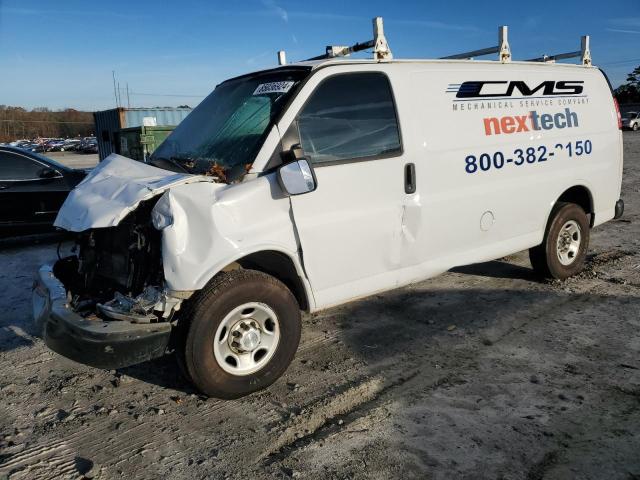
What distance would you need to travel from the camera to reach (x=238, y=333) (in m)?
3.48

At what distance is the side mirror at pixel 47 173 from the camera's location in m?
8.19

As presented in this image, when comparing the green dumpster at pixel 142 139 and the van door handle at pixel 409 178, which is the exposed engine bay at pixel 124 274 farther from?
the green dumpster at pixel 142 139

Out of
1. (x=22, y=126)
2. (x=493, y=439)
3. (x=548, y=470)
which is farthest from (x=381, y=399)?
(x=22, y=126)

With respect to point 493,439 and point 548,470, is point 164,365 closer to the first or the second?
point 493,439

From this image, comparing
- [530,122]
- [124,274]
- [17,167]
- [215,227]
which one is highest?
[530,122]

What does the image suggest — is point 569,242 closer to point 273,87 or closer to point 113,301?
point 273,87

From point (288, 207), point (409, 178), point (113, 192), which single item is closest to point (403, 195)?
point (409, 178)

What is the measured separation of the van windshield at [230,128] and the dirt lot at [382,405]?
61.8 inches

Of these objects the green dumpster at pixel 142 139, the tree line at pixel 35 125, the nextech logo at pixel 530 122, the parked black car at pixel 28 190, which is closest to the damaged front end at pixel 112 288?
the nextech logo at pixel 530 122

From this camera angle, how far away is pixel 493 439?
9.85 feet

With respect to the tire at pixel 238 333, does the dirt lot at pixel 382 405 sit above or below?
below

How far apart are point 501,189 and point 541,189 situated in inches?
24.2

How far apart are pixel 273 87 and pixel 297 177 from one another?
0.92 m

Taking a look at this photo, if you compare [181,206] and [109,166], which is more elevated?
[109,166]
